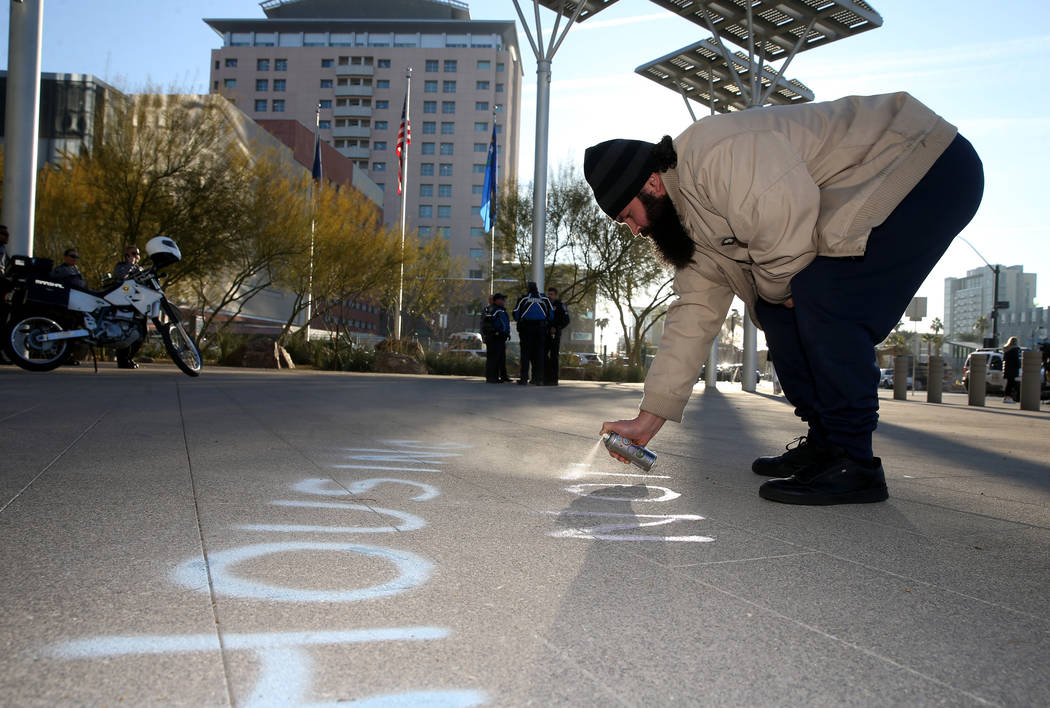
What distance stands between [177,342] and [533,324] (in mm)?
5820

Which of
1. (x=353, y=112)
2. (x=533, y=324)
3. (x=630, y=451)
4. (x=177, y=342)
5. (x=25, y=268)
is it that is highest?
(x=353, y=112)

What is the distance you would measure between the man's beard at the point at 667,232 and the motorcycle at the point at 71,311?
8437 mm

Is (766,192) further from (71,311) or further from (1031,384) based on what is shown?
(1031,384)

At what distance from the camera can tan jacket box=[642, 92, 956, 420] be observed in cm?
250

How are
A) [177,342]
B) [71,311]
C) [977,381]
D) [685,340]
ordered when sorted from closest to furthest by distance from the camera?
[685,340] → [71,311] → [177,342] → [977,381]

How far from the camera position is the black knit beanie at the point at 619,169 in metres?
2.70

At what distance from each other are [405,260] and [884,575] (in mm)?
27288

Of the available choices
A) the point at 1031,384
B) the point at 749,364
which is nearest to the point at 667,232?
the point at 1031,384

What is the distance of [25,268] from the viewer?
9.73 m

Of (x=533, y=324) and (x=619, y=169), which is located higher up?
(x=619, y=169)

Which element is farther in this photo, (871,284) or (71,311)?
(71,311)

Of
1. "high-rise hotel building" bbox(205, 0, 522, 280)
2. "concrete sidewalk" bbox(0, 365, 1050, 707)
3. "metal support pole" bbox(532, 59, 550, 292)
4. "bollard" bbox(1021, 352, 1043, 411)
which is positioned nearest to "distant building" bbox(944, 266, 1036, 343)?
"high-rise hotel building" bbox(205, 0, 522, 280)

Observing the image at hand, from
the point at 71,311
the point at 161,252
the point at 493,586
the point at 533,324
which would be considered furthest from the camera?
the point at 533,324

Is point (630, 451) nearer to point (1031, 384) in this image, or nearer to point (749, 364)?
point (1031, 384)
